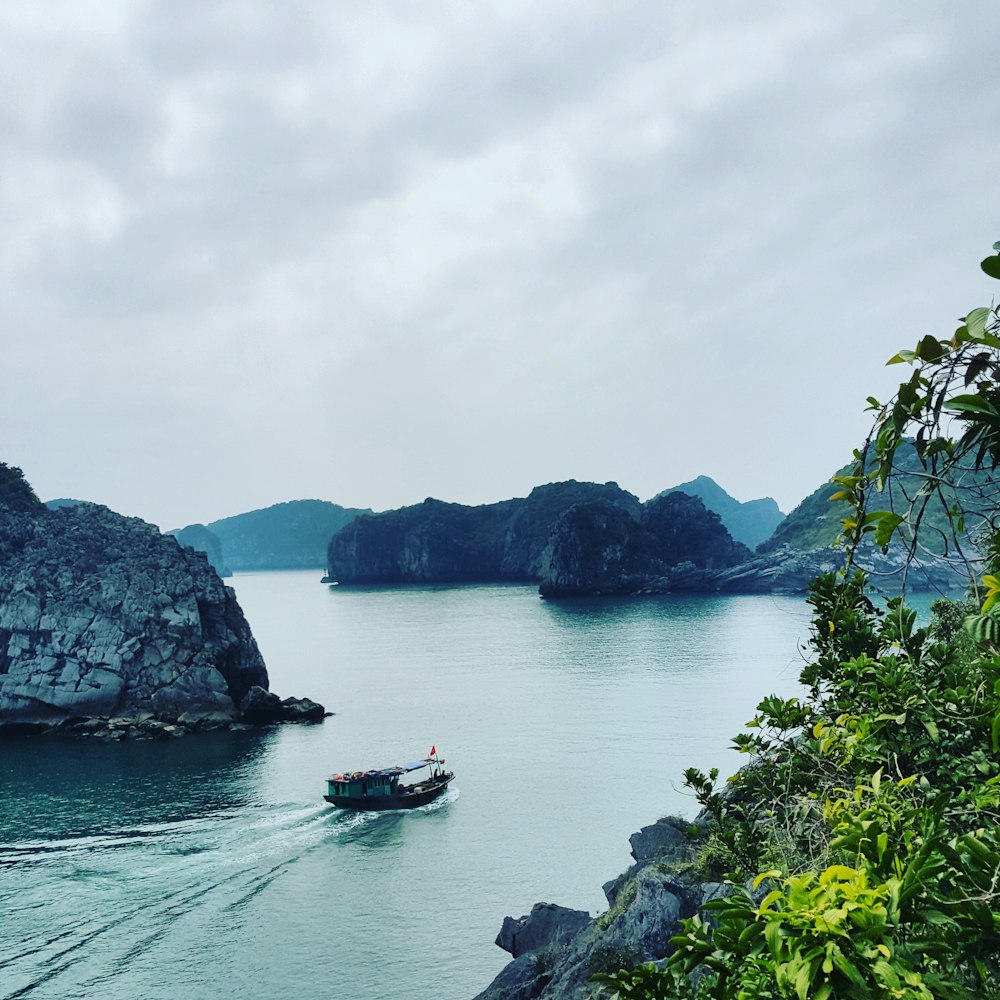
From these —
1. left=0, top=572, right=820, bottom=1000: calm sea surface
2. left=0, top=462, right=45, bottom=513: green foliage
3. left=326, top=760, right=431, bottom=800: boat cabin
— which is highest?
left=0, top=462, right=45, bottom=513: green foliage

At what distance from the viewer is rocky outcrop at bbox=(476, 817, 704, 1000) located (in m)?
18.1

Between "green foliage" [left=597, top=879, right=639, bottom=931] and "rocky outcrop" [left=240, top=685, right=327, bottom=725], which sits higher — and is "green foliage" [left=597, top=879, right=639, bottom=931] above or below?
above

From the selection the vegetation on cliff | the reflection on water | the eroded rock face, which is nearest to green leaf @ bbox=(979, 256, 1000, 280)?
the vegetation on cliff

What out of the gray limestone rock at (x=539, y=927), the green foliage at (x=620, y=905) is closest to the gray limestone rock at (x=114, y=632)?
the gray limestone rock at (x=539, y=927)

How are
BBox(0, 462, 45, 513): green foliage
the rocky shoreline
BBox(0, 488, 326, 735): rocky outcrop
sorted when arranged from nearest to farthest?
the rocky shoreline
BBox(0, 488, 326, 735): rocky outcrop
BBox(0, 462, 45, 513): green foliage

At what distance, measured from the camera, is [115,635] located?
69562mm

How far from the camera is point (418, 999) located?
87.6 feet

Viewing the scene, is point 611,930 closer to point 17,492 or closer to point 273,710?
point 273,710

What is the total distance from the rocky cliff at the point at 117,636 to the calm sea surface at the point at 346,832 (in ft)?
17.5

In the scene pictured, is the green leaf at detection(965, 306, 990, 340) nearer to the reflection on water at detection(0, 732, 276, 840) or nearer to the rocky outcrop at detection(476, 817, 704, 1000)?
the rocky outcrop at detection(476, 817, 704, 1000)

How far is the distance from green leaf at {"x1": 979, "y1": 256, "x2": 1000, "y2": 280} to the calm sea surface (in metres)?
8.26

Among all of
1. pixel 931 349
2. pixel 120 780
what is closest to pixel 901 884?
pixel 931 349

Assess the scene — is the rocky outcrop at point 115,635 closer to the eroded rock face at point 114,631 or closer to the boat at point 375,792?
the eroded rock face at point 114,631

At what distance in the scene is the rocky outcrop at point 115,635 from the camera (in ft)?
217
